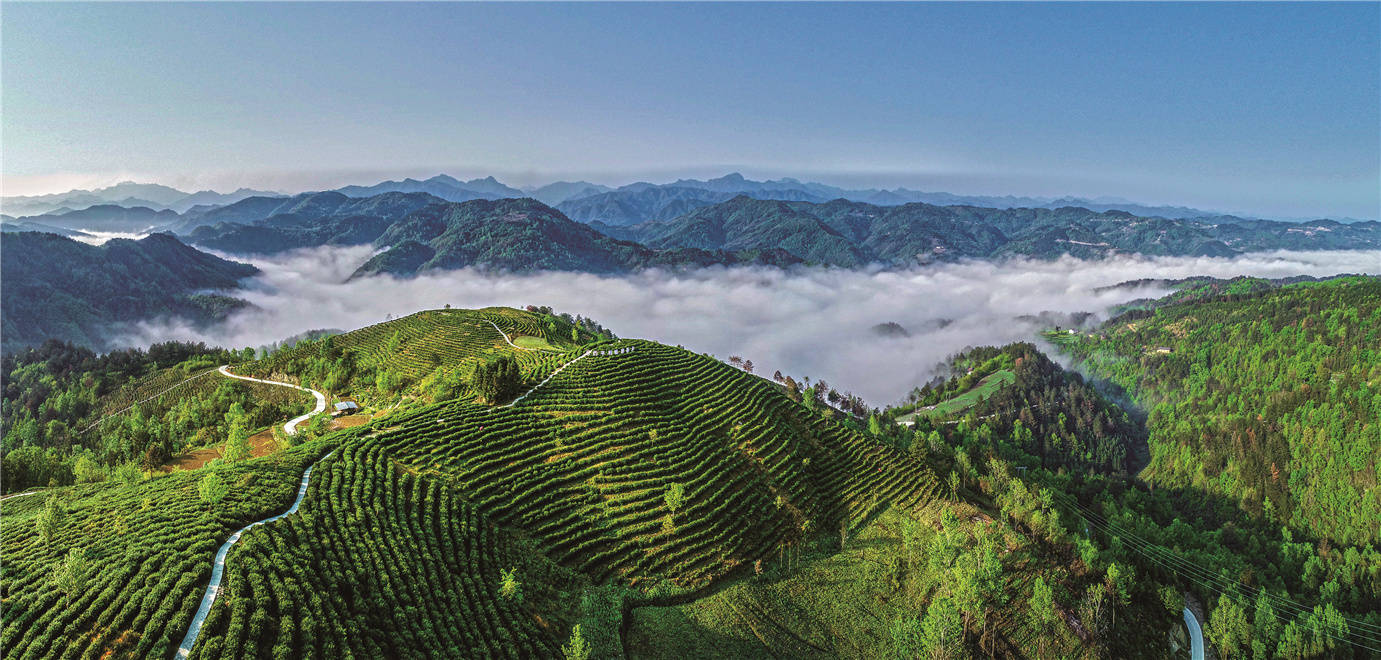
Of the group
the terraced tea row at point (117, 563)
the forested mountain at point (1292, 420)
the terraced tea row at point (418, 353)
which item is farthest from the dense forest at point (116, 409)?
the forested mountain at point (1292, 420)

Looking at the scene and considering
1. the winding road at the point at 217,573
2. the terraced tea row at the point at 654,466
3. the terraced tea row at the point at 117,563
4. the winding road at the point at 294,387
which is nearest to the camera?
the terraced tea row at the point at 117,563

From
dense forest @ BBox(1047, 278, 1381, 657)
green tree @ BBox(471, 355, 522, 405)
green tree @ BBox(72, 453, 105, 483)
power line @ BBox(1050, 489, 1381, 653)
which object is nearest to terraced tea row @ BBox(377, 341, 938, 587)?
green tree @ BBox(471, 355, 522, 405)

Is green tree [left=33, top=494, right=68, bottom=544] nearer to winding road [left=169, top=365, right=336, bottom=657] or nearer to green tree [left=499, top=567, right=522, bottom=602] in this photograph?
winding road [left=169, top=365, right=336, bottom=657]

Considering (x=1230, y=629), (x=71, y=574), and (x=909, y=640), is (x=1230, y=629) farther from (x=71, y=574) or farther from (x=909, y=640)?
(x=71, y=574)

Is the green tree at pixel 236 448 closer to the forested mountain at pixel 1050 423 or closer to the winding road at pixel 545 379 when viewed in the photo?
the winding road at pixel 545 379

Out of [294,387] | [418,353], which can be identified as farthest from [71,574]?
[418,353]

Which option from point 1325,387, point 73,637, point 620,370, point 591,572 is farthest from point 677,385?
point 1325,387

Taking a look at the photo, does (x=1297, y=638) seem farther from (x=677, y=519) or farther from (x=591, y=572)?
(x=591, y=572)
